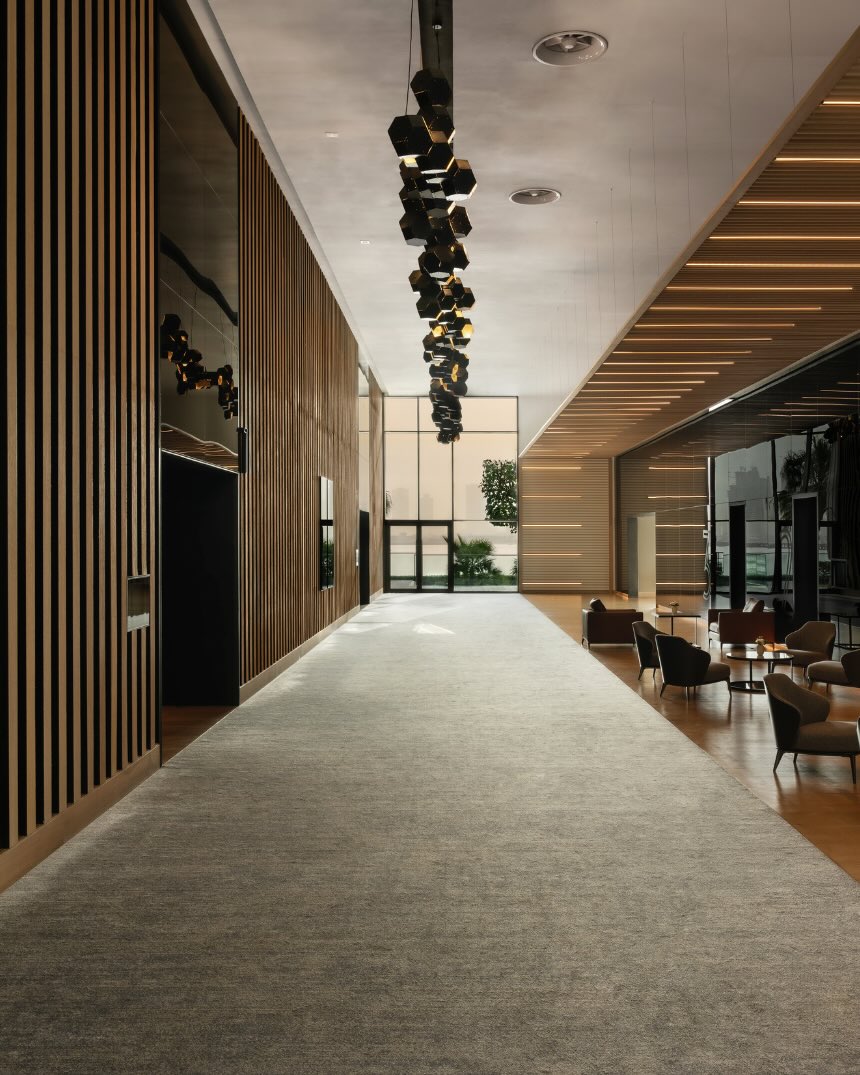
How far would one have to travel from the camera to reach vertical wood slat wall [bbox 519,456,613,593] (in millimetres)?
27078

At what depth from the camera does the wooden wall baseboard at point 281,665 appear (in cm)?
957

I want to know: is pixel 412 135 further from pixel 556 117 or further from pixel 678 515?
pixel 678 515

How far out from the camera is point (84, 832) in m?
5.26

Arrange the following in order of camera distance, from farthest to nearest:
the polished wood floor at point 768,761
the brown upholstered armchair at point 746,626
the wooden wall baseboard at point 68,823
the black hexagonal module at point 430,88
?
1. the brown upholstered armchair at point 746,626
2. the black hexagonal module at point 430,88
3. the polished wood floor at point 768,761
4. the wooden wall baseboard at point 68,823

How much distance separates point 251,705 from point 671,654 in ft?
13.6

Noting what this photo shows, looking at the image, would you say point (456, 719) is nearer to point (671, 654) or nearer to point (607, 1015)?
point (671, 654)

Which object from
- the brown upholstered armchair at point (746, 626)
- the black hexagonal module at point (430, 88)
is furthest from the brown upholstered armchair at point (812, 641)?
the black hexagonal module at point (430, 88)

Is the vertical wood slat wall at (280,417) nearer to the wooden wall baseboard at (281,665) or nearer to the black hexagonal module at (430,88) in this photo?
the wooden wall baseboard at (281,665)

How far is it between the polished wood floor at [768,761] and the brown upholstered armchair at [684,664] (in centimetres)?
21

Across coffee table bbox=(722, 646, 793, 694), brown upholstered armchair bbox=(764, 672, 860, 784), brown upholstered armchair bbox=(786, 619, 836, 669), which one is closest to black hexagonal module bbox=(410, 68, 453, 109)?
brown upholstered armchair bbox=(764, 672, 860, 784)

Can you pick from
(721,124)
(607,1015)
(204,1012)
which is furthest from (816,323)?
(204,1012)

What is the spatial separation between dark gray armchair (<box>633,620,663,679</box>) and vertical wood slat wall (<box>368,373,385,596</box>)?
41.7 feet

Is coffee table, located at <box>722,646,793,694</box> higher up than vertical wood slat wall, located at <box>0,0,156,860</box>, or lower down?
lower down

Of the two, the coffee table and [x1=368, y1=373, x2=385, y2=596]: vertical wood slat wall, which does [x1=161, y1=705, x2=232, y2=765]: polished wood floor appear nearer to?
the coffee table
